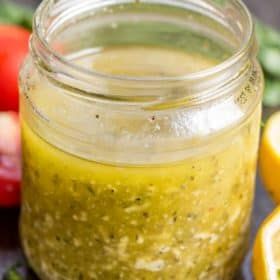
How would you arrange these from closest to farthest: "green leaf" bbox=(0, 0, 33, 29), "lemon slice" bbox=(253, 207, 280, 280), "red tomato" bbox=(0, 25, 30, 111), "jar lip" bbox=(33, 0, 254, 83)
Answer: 1. "jar lip" bbox=(33, 0, 254, 83)
2. "lemon slice" bbox=(253, 207, 280, 280)
3. "red tomato" bbox=(0, 25, 30, 111)
4. "green leaf" bbox=(0, 0, 33, 29)

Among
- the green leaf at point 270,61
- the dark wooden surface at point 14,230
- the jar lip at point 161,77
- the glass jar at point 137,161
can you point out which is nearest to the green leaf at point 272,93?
the green leaf at point 270,61

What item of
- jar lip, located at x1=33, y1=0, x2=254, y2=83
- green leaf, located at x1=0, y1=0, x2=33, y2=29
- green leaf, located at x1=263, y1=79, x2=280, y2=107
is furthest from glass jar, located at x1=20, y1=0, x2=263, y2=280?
green leaf, located at x1=0, y1=0, x2=33, y2=29

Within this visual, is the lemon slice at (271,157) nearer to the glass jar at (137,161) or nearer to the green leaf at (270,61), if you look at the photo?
the glass jar at (137,161)

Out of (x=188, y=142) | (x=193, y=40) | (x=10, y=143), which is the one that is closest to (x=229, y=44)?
(x=193, y=40)

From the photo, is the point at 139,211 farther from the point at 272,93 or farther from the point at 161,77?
the point at 272,93

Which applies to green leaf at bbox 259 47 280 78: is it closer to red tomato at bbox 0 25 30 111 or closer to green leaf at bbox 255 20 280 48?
green leaf at bbox 255 20 280 48
